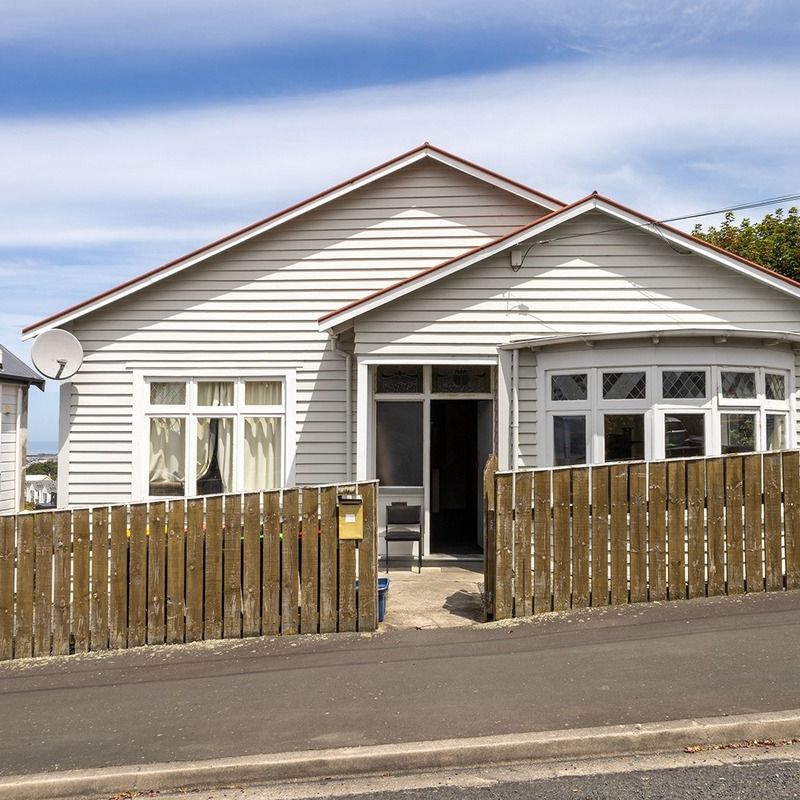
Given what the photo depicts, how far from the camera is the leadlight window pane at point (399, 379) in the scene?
1222 cm

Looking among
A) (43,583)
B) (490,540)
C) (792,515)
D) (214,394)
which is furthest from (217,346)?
(792,515)

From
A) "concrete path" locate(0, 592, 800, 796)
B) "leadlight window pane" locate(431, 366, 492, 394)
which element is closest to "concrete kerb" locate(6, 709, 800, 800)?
"concrete path" locate(0, 592, 800, 796)

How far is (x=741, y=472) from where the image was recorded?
27.4ft

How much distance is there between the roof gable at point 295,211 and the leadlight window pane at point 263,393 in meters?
1.98

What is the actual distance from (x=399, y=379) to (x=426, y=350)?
1.18 m

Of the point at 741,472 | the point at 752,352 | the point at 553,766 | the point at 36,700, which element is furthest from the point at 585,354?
the point at 36,700

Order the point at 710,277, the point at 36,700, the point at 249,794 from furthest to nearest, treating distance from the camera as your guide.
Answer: the point at 710,277
the point at 36,700
the point at 249,794

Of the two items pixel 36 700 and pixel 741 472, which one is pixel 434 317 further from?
pixel 36 700

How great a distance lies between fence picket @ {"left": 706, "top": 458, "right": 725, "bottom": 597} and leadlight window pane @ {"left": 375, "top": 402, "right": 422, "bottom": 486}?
15.4 ft

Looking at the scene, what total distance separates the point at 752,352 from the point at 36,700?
8.18 metres

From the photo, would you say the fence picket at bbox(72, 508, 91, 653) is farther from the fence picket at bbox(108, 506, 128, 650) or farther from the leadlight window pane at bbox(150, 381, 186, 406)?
the leadlight window pane at bbox(150, 381, 186, 406)

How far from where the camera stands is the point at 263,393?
12789 mm

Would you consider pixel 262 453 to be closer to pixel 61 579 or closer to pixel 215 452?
pixel 215 452

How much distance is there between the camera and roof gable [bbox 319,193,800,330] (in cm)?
1079
